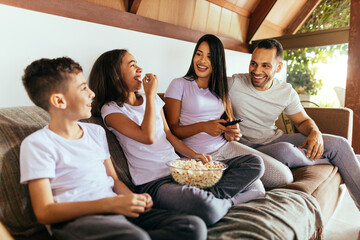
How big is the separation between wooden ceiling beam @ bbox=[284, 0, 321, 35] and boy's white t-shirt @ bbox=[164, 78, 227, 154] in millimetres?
2568

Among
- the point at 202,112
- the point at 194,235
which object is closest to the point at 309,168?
the point at 202,112

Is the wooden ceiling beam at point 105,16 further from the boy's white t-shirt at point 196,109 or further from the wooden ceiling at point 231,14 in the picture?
the boy's white t-shirt at point 196,109

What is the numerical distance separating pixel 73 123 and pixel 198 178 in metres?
0.55

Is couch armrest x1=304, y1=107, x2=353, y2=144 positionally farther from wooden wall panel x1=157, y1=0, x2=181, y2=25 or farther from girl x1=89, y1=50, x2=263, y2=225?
wooden wall panel x1=157, y1=0, x2=181, y2=25

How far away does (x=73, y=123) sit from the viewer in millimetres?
1125

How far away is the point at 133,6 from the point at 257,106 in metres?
1.21

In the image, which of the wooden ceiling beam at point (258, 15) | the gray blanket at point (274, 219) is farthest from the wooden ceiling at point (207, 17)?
the gray blanket at point (274, 219)

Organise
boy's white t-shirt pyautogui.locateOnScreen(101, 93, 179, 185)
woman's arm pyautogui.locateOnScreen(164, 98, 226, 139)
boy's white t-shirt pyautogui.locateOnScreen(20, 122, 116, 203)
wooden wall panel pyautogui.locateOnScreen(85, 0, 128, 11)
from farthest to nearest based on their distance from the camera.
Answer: wooden wall panel pyautogui.locateOnScreen(85, 0, 128, 11)
woman's arm pyautogui.locateOnScreen(164, 98, 226, 139)
boy's white t-shirt pyautogui.locateOnScreen(101, 93, 179, 185)
boy's white t-shirt pyautogui.locateOnScreen(20, 122, 116, 203)

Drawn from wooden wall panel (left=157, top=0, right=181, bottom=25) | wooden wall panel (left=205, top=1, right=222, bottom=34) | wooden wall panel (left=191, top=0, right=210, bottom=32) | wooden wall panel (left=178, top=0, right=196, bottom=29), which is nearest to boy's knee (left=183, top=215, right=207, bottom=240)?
wooden wall panel (left=157, top=0, right=181, bottom=25)

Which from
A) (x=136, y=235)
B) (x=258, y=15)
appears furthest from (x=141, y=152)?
(x=258, y=15)

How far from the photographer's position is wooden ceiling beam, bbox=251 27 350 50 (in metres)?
3.04

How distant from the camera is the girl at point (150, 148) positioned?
A: 3.74ft

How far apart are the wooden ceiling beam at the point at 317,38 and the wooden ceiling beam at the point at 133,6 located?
1.79m

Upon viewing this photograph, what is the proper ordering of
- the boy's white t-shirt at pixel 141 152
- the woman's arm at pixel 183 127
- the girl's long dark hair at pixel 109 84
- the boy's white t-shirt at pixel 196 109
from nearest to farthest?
1. the boy's white t-shirt at pixel 141 152
2. the girl's long dark hair at pixel 109 84
3. the woman's arm at pixel 183 127
4. the boy's white t-shirt at pixel 196 109
